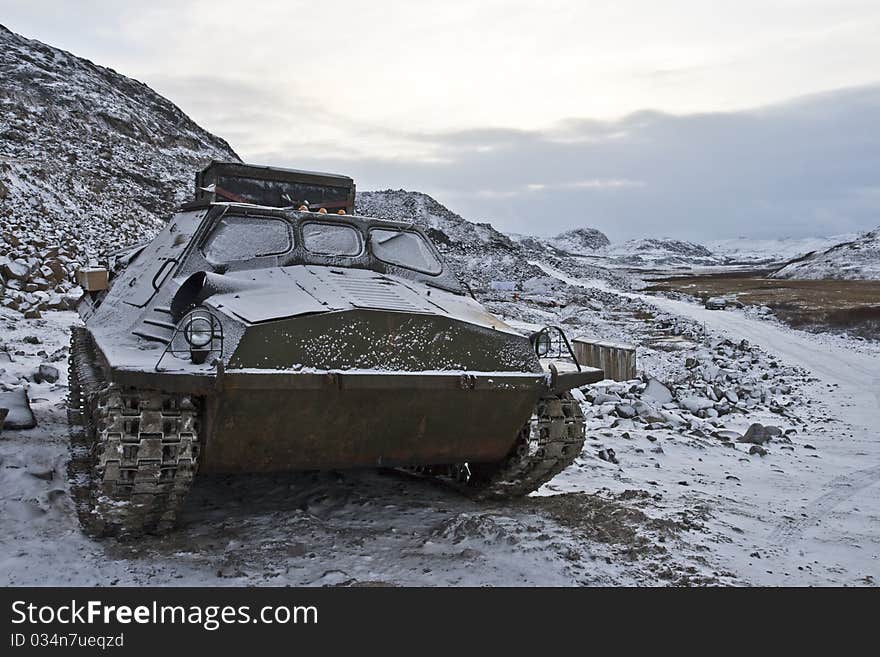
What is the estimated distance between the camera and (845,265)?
72250 mm

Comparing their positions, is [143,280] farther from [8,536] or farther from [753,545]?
[753,545]

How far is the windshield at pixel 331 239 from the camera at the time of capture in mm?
6328

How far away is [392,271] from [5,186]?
642 inches

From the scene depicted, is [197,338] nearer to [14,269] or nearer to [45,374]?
[45,374]

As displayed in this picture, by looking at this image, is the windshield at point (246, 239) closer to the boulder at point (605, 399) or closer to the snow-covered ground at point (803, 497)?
the snow-covered ground at point (803, 497)

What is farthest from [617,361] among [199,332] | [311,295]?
[199,332]

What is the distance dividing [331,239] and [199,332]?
2037 mm

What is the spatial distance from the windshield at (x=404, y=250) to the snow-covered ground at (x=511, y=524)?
1.74 metres

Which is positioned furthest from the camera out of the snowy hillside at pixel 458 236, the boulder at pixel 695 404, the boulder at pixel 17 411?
the snowy hillside at pixel 458 236

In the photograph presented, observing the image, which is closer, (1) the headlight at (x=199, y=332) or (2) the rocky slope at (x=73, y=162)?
(1) the headlight at (x=199, y=332)

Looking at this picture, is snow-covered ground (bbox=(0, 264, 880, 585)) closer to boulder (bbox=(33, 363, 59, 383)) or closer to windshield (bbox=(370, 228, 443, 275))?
boulder (bbox=(33, 363, 59, 383))

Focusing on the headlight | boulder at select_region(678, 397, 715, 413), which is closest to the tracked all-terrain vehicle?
the headlight

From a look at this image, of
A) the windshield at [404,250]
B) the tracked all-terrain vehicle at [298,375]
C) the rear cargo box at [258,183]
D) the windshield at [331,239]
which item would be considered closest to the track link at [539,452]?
the tracked all-terrain vehicle at [298,375]
